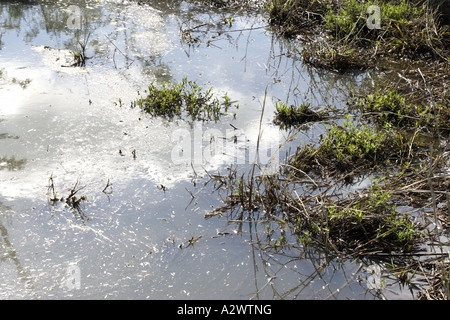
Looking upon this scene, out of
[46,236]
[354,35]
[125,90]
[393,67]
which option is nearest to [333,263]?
[46,236]

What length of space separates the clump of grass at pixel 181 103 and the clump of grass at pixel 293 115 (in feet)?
1.59

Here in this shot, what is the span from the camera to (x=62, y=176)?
3.31 m

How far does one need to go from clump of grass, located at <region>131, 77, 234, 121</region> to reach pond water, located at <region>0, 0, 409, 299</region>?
113mm

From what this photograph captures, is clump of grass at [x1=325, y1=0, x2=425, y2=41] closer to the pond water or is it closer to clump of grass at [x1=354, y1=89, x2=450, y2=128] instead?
the pond water

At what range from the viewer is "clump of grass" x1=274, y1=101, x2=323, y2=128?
4.14 m

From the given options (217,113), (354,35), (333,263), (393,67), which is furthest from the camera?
(354,35)

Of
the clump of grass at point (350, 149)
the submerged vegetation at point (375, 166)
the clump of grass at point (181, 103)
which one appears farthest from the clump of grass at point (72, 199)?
the clump of grass at point (350, 149)

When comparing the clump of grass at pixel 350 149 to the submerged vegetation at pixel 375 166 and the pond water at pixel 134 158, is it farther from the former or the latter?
the pond water at pixel 134 158

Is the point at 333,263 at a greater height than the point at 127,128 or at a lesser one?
lesser

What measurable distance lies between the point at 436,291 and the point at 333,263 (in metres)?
0.56

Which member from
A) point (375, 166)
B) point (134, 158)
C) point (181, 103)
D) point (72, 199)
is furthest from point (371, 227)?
point (181, 103)

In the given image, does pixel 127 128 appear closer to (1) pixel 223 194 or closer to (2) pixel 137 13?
(1) pixel 223 194

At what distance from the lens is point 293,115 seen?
4160 mm
